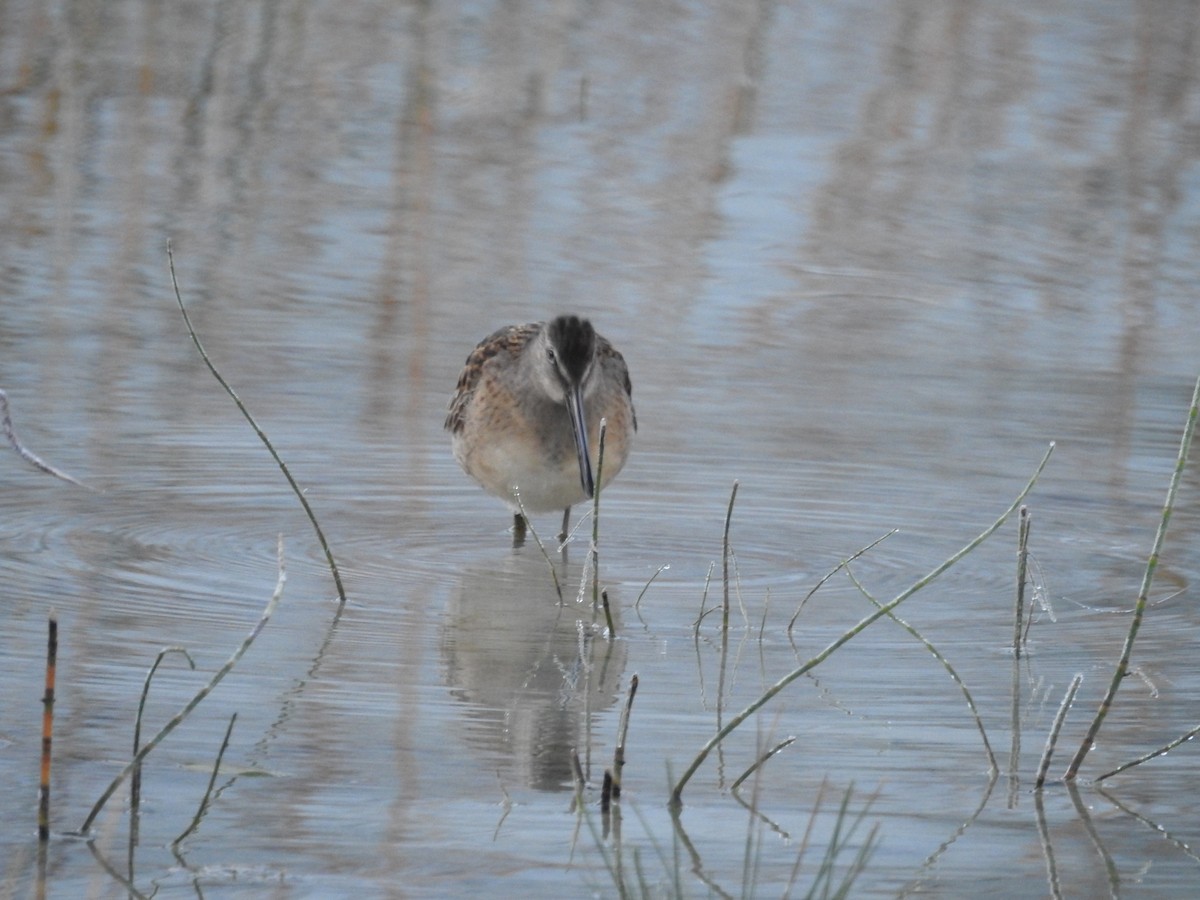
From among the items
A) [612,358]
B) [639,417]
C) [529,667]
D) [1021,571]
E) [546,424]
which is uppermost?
[1021,571]

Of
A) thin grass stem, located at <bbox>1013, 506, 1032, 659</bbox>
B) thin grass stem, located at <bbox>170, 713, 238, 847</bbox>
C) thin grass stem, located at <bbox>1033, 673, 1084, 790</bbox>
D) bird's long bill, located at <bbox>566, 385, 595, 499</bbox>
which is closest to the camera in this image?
thin grass stem, located at <bbox>170, 713, 238, 847</bbox>

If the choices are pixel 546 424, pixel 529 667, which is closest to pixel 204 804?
pixel 529 667

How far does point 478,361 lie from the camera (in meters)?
7.00

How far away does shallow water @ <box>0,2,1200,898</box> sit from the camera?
395 centimetres

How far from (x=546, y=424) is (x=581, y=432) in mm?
242

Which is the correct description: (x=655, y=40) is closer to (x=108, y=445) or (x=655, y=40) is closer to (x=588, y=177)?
(x=588, y=177)

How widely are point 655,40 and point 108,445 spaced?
8.52 metres

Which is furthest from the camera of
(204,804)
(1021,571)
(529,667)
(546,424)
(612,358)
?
(612,358)

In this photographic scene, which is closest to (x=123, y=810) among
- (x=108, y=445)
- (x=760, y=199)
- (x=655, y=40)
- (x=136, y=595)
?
(x=136, y=595)

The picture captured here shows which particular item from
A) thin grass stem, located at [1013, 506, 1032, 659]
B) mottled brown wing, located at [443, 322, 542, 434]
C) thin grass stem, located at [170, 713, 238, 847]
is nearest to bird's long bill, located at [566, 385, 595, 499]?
mottled brown wing, located at [443, 322, 542, 434]

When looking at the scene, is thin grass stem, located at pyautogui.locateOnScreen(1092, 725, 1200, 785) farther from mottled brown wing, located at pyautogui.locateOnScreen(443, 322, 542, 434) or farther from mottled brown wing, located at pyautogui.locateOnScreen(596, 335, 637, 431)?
mottled brown wing, located at pyautogui.locateOnScreen(443, 322, 542, 434)

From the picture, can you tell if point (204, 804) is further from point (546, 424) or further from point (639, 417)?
point (639, 417)

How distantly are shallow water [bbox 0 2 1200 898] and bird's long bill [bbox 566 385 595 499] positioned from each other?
0.28 metres

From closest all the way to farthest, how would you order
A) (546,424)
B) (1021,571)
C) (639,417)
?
1. (1021,571)
2. (546,424)
3. (639,417)
